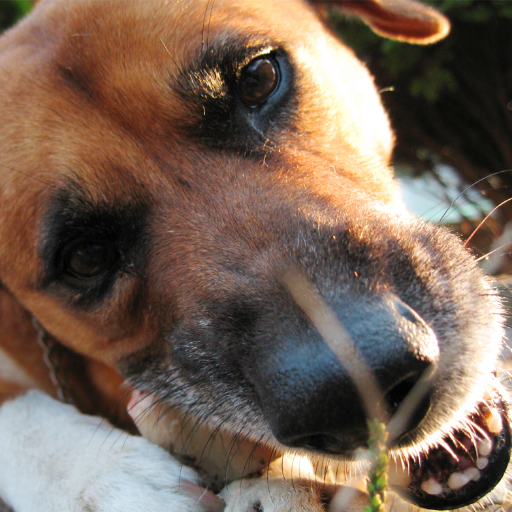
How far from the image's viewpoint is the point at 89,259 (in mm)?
1957

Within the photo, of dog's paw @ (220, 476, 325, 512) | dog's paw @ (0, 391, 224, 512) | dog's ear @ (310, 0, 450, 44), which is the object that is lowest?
dog's paw @ (220, 476, 325, 512)

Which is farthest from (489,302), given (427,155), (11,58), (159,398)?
(427,155)

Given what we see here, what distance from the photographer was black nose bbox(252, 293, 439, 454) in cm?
113

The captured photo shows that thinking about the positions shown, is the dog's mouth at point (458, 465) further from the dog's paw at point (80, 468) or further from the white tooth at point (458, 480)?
the dog's paw at point (80, 468)

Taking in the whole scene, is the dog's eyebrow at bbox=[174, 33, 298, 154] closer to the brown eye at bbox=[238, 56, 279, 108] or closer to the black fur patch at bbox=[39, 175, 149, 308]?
the brown eye at bbox=[238, 56, 279, 108]

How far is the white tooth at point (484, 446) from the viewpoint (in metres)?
1.45

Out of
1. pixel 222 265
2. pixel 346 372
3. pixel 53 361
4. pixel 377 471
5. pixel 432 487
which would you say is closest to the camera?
pixel 377 471

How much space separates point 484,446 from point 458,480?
0.45ft

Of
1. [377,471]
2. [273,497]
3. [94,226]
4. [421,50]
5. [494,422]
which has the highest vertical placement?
[94,226]

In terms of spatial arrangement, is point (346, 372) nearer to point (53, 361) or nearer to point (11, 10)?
point (53, 361)

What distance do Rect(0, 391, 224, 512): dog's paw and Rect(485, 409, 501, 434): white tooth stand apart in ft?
2.99

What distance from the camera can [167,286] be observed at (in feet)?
5.99

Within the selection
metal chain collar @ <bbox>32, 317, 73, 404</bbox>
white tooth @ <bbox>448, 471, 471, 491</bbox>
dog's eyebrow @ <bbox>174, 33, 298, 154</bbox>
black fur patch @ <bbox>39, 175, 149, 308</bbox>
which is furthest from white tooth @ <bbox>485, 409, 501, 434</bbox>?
metal chain collar @ <bbox>32, 317, 73, 404</bbox>

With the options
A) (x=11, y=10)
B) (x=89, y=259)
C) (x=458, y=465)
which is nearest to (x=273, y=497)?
(x=458, y=465)
